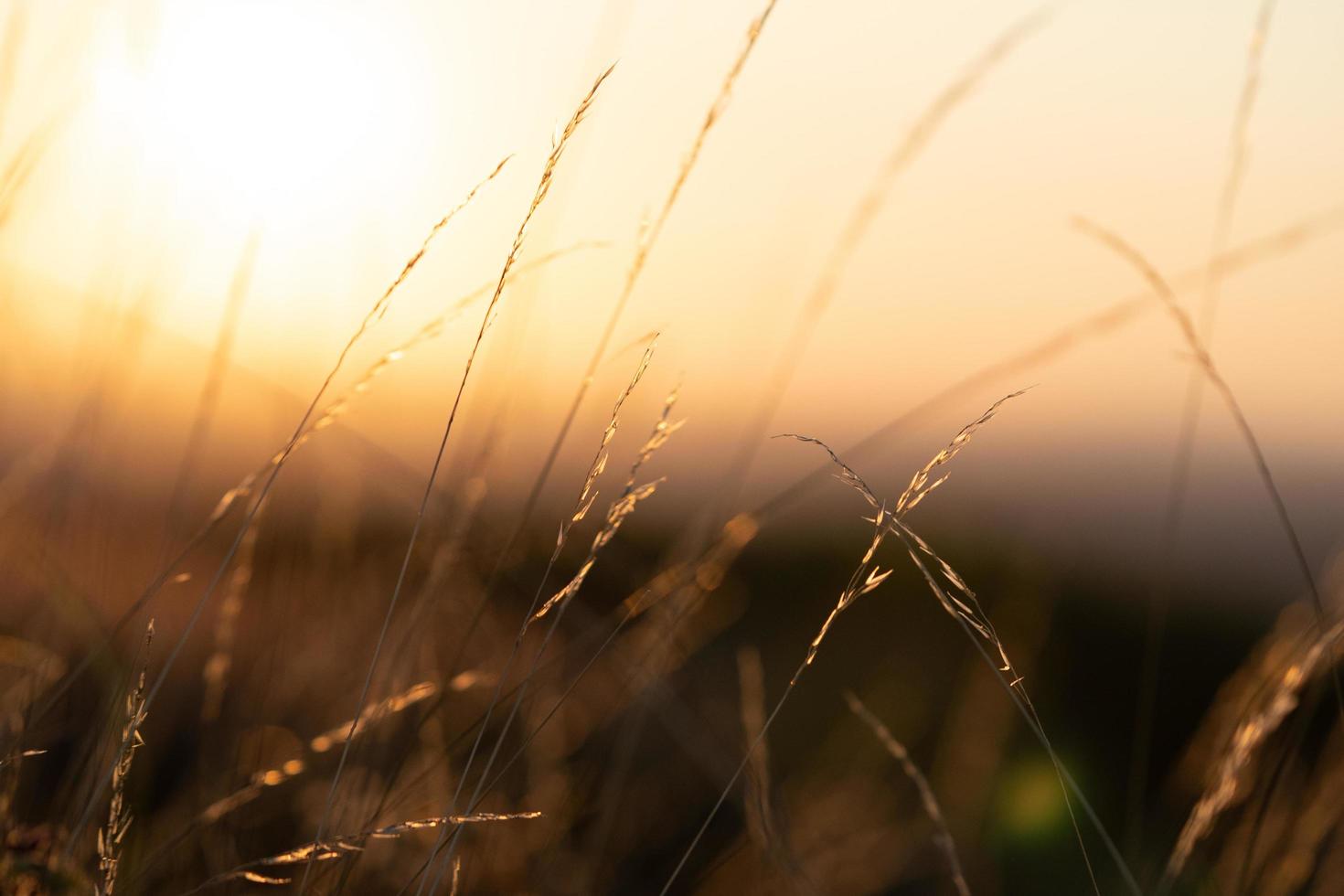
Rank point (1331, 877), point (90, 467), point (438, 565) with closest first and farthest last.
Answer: point (438, 565), point (1331, 877), point (90, 467)

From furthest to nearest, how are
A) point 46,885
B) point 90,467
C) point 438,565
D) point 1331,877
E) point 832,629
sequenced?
point 832,629, point 90,467, point 1331,877, point 438,565, point 46,885

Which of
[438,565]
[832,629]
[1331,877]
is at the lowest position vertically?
[832,629]

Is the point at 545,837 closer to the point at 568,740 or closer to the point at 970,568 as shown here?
the point at 568,740

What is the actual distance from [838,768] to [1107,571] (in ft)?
4.79

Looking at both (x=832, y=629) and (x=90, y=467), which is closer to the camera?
(x=90, y=467)

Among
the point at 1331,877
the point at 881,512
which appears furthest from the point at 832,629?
the point at 881,512

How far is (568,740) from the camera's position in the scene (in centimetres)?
219

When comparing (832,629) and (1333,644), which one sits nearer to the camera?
(1333,644)

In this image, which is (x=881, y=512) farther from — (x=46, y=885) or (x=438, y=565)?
(x=46, y=885)

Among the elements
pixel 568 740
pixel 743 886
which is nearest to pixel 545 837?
pixel 743 886

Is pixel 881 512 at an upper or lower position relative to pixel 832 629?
upper

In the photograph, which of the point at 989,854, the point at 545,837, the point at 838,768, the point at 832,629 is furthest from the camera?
the point at 832,629

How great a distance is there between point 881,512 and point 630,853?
117cm

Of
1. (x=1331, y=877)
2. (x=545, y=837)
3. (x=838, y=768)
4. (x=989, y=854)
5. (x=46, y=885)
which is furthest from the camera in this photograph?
(x=838, y=768)
